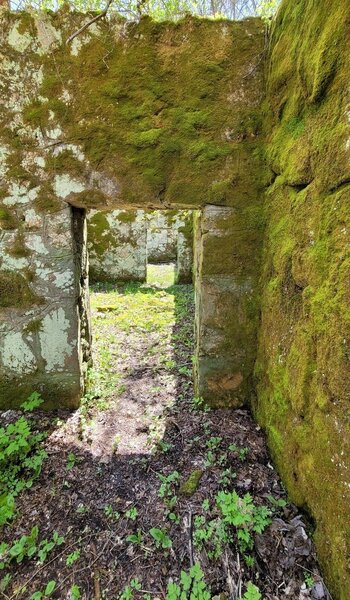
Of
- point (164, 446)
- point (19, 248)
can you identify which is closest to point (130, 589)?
point (164, 446)

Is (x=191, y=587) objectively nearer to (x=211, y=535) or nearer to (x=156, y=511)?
(x=211, y=535)

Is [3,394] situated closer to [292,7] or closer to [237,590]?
[237,590]

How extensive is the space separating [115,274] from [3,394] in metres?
5.33

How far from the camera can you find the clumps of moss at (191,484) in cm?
211

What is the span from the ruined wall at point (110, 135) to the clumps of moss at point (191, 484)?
1.11 metres

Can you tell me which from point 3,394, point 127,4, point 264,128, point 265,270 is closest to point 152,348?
point 3,394

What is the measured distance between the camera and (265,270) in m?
2.45

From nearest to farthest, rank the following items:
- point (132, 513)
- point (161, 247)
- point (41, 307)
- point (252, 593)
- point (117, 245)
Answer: point (252, 593) < point (132, 513) < point (41, 307) < point (117, 245) < point (161, 247)

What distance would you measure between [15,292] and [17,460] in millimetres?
1351

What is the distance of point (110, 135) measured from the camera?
2402 millimetres

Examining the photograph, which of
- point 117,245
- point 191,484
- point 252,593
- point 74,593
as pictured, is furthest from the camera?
point 117,245

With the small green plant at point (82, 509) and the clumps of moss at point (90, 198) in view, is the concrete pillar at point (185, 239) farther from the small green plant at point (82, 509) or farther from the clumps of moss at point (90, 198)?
the small green plant at point (82, 509)

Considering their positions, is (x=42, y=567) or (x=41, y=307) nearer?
(x=42, y=567)

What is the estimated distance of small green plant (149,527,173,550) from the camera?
5.98 ft
